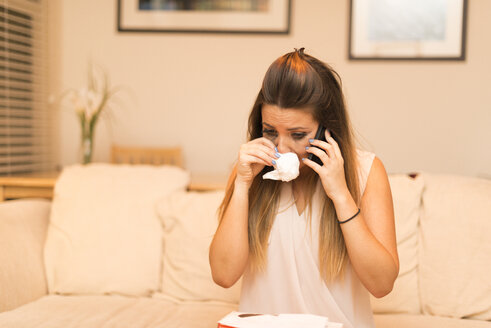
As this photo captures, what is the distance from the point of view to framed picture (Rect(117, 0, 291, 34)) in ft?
9.07

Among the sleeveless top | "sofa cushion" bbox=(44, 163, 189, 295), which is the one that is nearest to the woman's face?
the sleeveless top

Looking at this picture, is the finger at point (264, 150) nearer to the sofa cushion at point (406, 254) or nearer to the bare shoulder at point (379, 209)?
the bare shoulder at point (379, 209)

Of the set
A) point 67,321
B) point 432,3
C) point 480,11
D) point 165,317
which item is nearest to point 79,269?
point 67,321

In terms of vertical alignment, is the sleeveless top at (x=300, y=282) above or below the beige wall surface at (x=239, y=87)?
below

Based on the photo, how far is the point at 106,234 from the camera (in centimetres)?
185

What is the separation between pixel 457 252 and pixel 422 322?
28 cm

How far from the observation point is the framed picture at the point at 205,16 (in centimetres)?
276

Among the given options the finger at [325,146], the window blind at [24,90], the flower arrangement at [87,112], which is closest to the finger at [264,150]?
the finger at [325,146]

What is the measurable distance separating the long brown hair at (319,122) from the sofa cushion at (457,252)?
0.60 m

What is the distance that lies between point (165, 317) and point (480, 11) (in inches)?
93.9

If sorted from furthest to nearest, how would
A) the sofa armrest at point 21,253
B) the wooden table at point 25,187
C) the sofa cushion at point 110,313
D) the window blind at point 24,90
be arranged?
the window blind at point 24,90, the wooden table at point 25,187, the sofa armrest at point 21,253, the sofa cushion at point 110,313

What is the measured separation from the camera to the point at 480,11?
264 centimetres

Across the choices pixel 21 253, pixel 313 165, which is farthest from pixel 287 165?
pixel 21 253

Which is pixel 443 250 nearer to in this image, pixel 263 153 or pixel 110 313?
pixel 263 153
